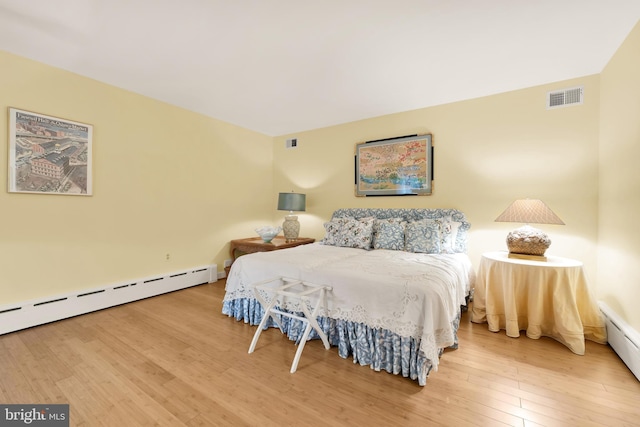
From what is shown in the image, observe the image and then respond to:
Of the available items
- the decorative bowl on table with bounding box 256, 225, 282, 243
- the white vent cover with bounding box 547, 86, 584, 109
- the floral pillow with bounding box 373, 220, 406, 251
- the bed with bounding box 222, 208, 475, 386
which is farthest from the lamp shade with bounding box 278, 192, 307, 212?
the white vent cover with bounding box 547, 86, 584, 109

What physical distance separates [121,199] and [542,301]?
14.4ft

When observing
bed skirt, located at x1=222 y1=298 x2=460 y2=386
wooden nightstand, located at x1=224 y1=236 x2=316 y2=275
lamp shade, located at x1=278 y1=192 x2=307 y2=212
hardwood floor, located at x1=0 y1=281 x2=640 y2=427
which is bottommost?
hardwood floor, located at x1=0 y1=281 x2=640 y2=427

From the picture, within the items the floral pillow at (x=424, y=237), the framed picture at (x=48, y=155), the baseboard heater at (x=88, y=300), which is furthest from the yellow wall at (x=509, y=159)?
the framed picture at (x=48, y=155)

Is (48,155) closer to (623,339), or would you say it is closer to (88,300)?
(88,300)

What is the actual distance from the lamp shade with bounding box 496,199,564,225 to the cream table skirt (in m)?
0.38

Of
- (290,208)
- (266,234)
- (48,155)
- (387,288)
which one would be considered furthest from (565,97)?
(48,155)

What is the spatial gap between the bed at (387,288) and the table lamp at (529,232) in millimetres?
513

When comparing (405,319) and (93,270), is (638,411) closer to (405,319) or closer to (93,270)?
(405,319)

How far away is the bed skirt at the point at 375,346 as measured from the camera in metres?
1.72

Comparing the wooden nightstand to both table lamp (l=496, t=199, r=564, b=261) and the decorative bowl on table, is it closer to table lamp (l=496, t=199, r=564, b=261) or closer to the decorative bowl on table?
the decorative bowl on table

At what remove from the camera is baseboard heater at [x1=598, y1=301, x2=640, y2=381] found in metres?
1.74

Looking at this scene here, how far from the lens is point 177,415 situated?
1430 mm

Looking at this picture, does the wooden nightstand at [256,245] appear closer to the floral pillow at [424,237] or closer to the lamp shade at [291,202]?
the lamp shade at [291,202]

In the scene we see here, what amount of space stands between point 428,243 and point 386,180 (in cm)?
121
